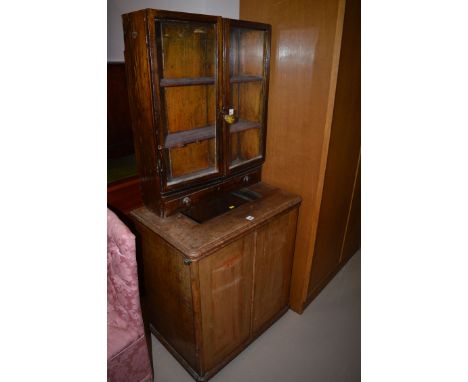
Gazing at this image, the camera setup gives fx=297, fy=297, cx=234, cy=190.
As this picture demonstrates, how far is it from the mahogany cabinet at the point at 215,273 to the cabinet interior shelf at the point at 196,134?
0.41 meters

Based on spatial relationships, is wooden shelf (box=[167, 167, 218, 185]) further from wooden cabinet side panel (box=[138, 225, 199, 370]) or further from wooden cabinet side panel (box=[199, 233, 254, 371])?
wooden cabinet side panel (box=[199, 233, 254, 371])

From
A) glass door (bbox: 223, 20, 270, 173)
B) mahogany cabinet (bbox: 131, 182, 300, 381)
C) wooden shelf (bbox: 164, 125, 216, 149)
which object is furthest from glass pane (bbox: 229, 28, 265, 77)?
mahogany cabinet (bbox: 131, 182, 300, 381)

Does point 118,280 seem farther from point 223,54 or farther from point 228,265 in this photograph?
point 223,54

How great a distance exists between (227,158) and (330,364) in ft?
4.87

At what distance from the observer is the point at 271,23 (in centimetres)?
177

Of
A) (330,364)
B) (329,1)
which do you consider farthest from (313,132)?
(330,364)

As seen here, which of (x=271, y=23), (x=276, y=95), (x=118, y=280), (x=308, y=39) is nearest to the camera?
(x=118, y=280)

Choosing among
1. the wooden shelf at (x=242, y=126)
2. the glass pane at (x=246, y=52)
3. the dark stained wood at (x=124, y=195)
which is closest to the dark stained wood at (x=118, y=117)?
the dark stained wood at (x=124, y=195)

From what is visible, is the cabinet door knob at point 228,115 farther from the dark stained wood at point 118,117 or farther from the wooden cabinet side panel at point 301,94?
the dark stained wood at point 118,117

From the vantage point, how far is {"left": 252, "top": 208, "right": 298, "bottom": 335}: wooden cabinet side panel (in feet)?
5.86

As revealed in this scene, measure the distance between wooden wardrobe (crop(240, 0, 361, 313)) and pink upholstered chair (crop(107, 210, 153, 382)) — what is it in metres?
1.12

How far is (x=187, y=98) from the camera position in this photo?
66.5 inches

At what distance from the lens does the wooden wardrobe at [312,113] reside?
1.59m

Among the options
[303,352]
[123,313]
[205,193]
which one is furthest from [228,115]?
[303,352]
